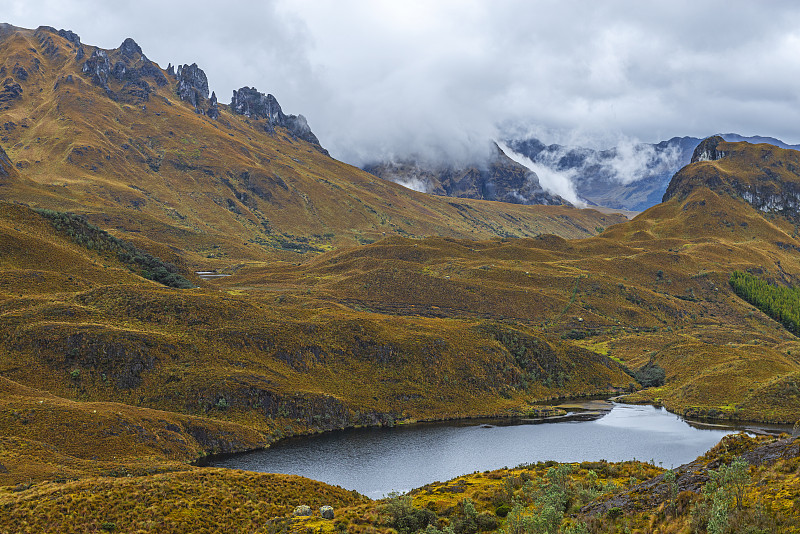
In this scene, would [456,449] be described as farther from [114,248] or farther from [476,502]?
[114,248]

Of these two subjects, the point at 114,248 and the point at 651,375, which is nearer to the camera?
the point at 651,375

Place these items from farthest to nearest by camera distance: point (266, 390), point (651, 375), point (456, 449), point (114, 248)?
1. point (114, 248)
2. point (651, 375)
3. point (266, 390)
4. point (456, 449)

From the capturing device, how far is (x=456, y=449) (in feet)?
313

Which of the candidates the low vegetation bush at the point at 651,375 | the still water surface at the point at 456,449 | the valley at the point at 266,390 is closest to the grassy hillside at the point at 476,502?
the valley at the point at 266,390

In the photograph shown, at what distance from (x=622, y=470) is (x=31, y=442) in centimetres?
6062

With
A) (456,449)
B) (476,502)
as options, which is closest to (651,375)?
(456,449)

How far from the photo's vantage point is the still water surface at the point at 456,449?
270 ft

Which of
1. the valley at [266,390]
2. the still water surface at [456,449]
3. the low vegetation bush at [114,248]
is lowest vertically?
the still water surface at [456,449]

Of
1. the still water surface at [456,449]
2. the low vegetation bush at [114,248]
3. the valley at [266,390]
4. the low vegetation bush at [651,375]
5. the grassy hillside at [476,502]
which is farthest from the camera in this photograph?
the low vegetation bush at [114,248]

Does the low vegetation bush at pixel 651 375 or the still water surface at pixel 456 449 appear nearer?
the still water surface at pixel 456 449

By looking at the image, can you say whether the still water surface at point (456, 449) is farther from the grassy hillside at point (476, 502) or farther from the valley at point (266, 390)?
the grassy hillside at point (476, 502)

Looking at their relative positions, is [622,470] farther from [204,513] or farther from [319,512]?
[204,513]

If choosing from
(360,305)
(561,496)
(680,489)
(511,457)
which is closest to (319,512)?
(561,496)

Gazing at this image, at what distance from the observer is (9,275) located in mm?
122438
